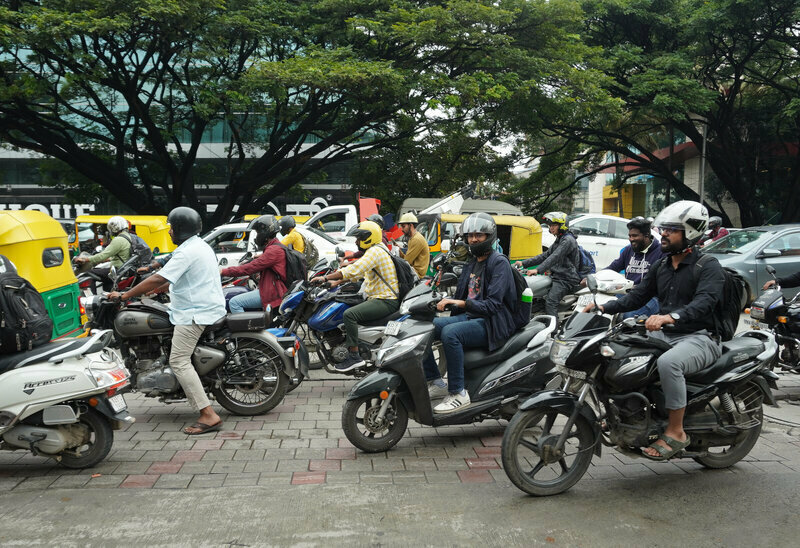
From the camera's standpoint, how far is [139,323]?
5.80 meters

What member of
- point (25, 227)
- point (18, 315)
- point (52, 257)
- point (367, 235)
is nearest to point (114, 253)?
point (52, 257)

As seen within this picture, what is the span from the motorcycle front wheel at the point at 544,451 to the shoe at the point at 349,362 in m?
2.97

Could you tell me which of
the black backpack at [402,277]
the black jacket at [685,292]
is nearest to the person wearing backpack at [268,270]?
the black backpack at [402,277]

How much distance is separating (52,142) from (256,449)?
62.6 ft

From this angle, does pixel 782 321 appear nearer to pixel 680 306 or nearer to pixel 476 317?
pixel 680 306

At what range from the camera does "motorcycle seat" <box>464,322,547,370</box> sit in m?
5.12

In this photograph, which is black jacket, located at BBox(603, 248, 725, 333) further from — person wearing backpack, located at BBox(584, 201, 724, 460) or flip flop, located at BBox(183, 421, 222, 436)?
flip flop, located at BBox(183, 421, 222, 436)

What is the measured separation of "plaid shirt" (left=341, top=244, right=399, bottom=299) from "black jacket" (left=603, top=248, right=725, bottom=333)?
2775mm

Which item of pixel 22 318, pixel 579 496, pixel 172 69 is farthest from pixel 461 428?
pixel 172 69

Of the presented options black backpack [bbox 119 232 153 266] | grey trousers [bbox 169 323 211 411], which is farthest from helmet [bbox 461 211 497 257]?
black backpack [bbox 119 232 153 266]

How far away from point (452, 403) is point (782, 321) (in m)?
3.85

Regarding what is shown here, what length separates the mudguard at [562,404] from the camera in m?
4.04

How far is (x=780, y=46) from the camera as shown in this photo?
21562mm

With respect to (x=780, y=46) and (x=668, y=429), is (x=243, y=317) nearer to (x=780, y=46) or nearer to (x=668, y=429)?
(x=668, y=429)
